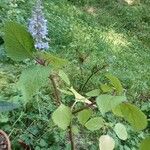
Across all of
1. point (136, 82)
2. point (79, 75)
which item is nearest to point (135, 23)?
point (136, 82)

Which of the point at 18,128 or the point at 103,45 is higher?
the point at 18,128

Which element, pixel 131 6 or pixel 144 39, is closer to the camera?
pixel 144 39

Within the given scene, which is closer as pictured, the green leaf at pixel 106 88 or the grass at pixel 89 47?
the green leaf at pixel 106 88

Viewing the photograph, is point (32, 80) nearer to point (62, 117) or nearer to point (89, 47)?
point (62, 117)

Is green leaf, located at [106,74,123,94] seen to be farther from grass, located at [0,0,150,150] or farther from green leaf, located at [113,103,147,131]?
grass, located at [0,0,150,150]

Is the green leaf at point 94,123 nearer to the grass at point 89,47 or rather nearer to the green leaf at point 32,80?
the green leaf at point 32,80

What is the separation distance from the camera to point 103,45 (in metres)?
6.50

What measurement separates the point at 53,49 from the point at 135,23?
3551 mm

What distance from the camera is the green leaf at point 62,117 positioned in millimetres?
640

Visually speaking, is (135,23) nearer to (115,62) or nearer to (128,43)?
(128,43)

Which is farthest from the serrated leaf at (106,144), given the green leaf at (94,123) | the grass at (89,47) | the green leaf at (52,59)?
the grass at (89,47)

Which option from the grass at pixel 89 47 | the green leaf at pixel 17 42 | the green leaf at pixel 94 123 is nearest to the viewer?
the green leaf at pixel 17 42

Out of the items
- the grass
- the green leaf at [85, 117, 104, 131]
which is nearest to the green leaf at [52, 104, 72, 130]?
the green leaf at [85, 117, 104, 131]

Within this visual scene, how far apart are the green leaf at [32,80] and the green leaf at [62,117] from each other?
0.26 ft
